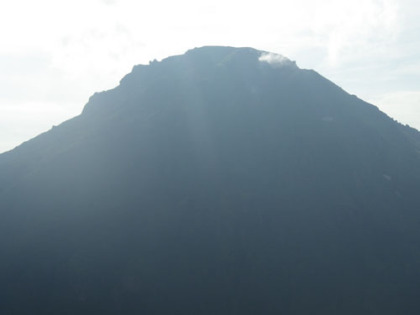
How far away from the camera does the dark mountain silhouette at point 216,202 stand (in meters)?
56.7

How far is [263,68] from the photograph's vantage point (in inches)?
3462

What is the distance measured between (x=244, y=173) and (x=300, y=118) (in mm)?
14467

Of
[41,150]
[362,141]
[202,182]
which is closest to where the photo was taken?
[202,182]

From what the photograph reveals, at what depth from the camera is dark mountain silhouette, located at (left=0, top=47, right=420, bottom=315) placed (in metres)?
56.7

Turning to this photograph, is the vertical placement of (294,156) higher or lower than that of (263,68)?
lower

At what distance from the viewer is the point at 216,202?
219 ft

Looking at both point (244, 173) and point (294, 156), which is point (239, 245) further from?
point (294, 156)

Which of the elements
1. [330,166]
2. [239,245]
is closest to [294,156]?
[330,166]

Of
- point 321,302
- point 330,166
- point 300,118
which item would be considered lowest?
point 321,302

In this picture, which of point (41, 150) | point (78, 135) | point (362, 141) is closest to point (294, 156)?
point (362, 141)

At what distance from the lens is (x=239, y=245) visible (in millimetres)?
61969

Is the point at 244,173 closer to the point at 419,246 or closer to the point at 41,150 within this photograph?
the point at 419,246

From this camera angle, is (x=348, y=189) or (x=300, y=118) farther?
(x=300, y=118)

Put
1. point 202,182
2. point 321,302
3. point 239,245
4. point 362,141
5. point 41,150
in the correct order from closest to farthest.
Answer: point 321,302 < point 239,245 < point 202,182 < point 362,141 < point 41,150
